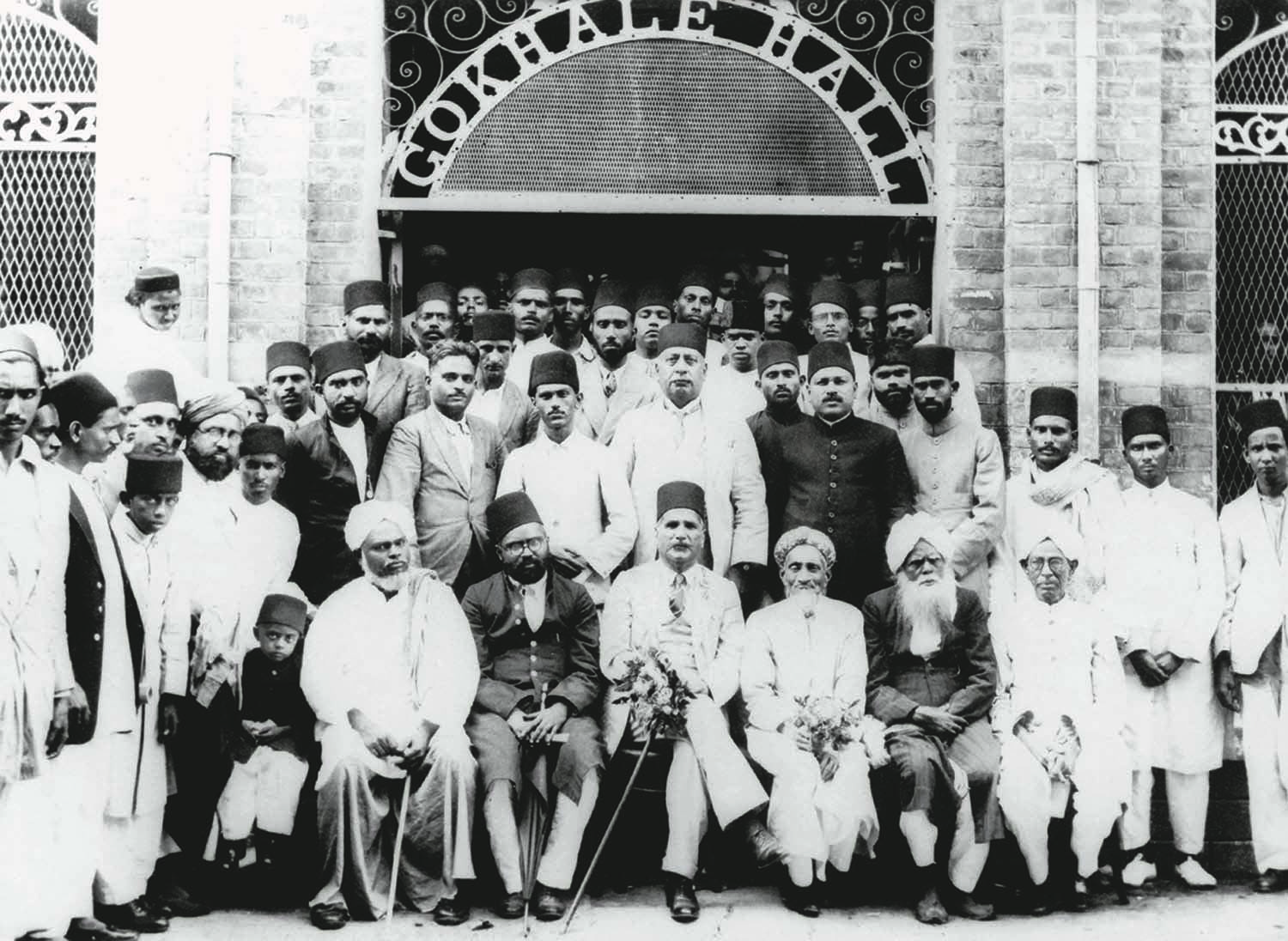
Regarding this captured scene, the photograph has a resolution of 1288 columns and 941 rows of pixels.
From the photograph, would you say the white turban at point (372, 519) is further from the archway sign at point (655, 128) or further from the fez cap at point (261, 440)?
the archway sign at point (655, 128)

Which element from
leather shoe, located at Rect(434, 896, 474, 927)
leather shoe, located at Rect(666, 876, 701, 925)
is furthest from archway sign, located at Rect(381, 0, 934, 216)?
Result: leather shoe, located at Rect(434, 896, 474, 927)

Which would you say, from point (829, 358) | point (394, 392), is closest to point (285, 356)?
point (394, 392)

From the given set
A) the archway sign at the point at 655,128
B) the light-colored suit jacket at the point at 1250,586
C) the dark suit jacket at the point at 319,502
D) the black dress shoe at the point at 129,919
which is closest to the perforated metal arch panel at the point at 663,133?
the archway sign at the point at 655,128

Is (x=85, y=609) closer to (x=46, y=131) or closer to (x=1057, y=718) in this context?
(x=46, y=131)

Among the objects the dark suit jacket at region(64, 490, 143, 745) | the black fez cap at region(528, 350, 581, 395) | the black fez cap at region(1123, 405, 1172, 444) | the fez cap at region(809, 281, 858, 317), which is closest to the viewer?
the dark suit jacket at region(64, 490, 143, 745)

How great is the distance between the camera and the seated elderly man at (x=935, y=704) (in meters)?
6.75

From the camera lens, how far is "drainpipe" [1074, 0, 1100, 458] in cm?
825

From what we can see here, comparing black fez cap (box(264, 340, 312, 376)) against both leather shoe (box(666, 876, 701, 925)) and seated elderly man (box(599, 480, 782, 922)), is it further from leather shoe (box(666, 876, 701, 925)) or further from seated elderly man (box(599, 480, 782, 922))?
leather shoe (box(666, 876, 701, 925))

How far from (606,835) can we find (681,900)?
395 millimetres

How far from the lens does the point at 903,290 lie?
8.11m

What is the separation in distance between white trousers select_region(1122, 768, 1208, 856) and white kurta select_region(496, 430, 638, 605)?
2356 millimetres

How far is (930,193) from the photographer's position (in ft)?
29.1

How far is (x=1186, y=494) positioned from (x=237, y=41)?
16.5 feet

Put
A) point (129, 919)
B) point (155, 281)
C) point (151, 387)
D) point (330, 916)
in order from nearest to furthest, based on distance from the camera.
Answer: point (129, 919) → point (330, 916) → point (151, 387) → point (155, 281)
